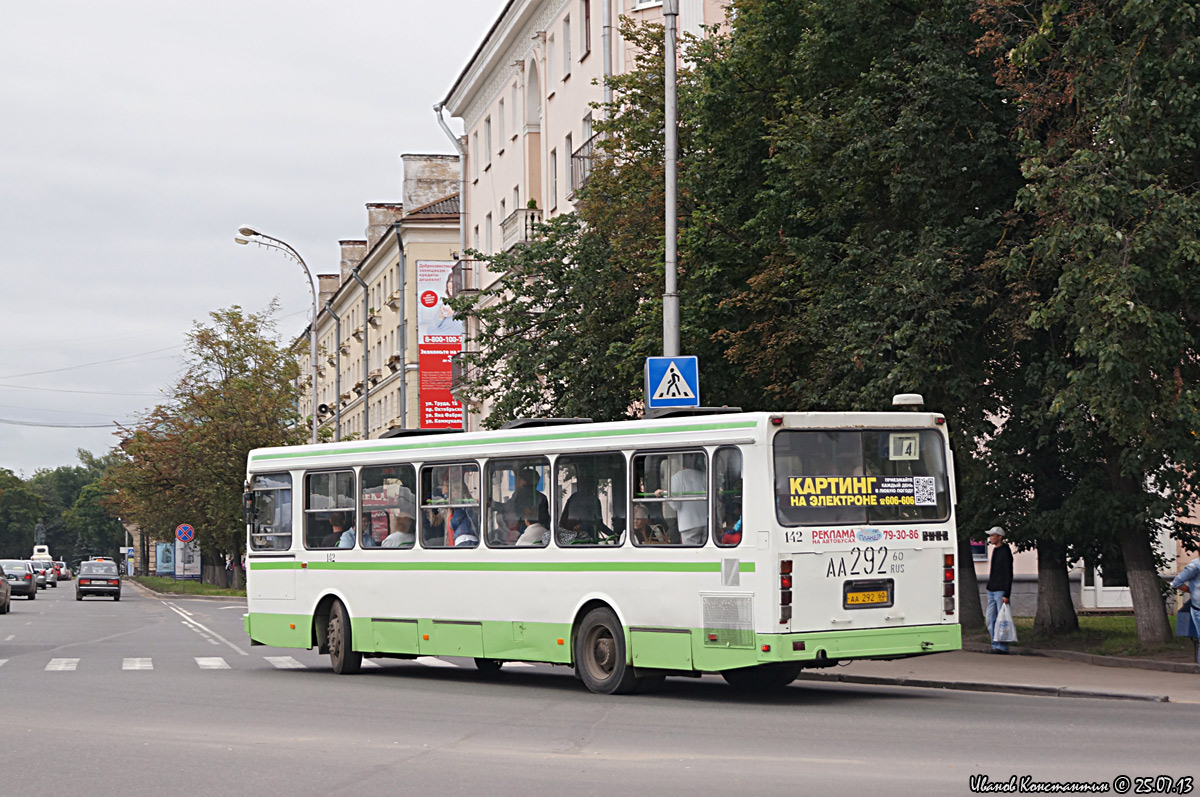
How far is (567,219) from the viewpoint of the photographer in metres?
31.2

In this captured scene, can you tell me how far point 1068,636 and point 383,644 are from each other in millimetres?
10119

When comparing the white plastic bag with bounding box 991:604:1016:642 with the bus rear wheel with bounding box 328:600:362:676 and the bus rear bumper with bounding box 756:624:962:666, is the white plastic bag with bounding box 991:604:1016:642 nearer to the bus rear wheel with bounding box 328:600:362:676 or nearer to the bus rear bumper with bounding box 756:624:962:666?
the bus rear bumper with bounding box 756:624:962:666

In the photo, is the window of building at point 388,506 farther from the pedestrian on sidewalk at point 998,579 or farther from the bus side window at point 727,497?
the pedestrian on sidewalk at point 998,579

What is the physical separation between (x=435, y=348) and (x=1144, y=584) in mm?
32578

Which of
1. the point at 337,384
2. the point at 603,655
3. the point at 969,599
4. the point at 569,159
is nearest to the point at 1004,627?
the point at 969,599

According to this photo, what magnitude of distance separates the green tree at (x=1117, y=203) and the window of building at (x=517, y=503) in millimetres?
6000

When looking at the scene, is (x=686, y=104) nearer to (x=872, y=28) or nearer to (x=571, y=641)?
(x=872, y=28)

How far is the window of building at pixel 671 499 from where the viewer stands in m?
16.0

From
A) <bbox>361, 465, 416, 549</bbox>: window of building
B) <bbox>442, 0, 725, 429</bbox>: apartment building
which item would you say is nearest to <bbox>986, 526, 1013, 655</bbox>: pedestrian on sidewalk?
<bbox>361, 465, 416, 549</bbox>: window of building

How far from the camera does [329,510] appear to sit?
69.1 ft

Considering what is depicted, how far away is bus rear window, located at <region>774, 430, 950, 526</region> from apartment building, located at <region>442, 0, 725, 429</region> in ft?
66.2

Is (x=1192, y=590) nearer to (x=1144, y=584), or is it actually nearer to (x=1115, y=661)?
(x=1115, y=661)

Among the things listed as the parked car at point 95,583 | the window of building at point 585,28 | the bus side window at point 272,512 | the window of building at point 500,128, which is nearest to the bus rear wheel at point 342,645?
the bus side window at point 272,512

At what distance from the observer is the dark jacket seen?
2269cm
